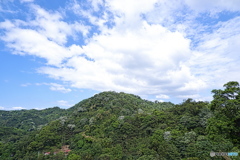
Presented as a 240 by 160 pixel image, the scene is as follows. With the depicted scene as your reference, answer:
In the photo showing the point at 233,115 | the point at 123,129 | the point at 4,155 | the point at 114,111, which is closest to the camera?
the point at 233,115

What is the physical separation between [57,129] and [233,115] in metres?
45.1

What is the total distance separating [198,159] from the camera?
18.4m

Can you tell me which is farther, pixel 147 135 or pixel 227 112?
pixel 147 135

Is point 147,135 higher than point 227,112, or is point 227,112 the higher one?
point 227,112

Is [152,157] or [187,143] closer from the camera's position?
[152,157]

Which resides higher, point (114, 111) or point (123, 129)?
point (114, 111)

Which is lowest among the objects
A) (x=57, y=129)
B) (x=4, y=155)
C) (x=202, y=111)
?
(x=4, y=155)

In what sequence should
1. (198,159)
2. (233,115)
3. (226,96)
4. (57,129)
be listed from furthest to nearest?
(57,129) → (198,159) → (226,96) → (233,115)

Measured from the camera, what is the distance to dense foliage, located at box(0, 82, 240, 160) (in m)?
13.0

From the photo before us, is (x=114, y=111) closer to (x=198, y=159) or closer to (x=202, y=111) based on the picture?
(x=202, y=111)

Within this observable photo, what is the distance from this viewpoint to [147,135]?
33.6m


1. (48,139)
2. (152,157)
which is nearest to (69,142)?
(48,139)

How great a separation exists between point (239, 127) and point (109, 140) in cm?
2579

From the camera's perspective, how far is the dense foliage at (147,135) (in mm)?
12977
